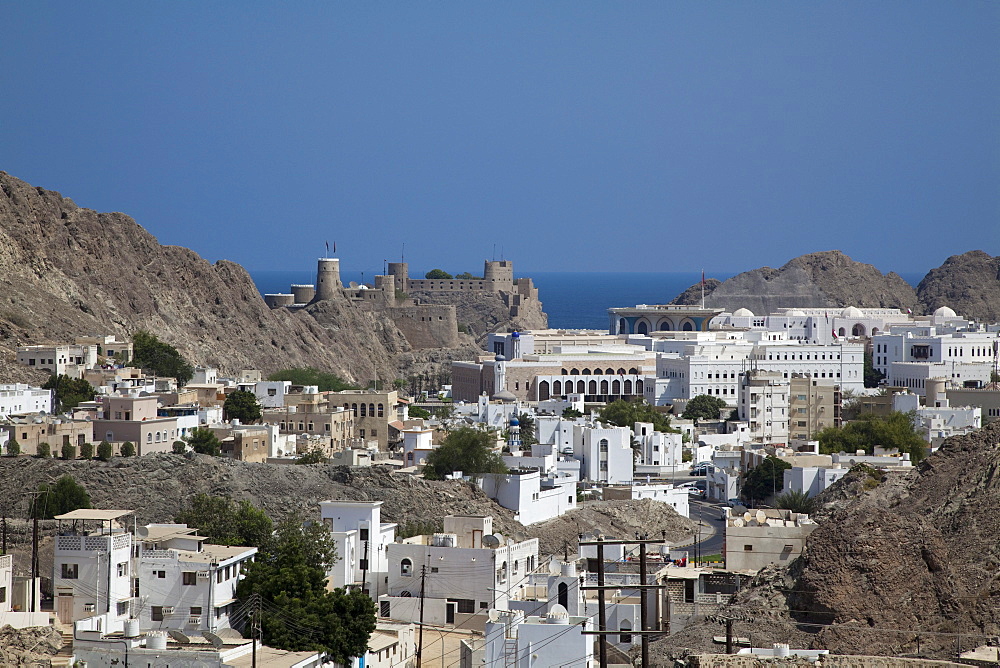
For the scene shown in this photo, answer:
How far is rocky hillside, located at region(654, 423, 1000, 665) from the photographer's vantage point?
88.4 ft

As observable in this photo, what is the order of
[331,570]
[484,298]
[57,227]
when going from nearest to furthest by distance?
[331,570] < [57,227] < [484,298]

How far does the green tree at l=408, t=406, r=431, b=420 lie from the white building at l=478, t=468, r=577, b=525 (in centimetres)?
2072

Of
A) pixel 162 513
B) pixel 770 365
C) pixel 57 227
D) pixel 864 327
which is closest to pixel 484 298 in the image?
pixel 864 327

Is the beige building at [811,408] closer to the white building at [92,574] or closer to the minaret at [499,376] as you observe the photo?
the minaret at [499,376]

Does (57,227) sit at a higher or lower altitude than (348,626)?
higher

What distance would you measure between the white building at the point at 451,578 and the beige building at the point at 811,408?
46884mm

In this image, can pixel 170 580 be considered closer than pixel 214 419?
Yes

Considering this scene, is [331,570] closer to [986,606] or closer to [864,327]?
[986,606]

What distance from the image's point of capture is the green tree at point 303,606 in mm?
31172

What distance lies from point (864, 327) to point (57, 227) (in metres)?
68.1

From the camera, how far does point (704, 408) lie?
93.6 m

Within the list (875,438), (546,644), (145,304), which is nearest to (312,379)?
(145,304)

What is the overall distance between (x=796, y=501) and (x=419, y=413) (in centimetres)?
2786

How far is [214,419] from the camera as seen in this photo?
6353 centimetres
